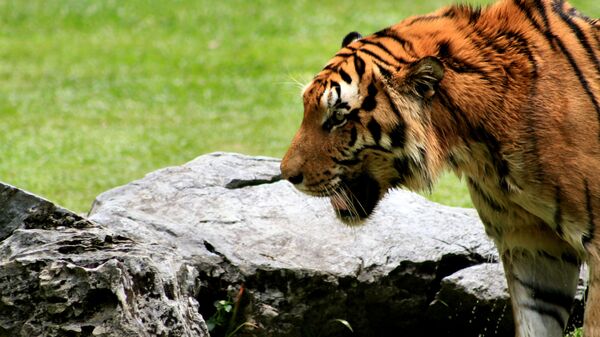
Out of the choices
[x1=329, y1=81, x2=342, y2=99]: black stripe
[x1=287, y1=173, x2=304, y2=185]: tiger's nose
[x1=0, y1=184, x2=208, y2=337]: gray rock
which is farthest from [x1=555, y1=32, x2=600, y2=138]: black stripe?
[x1=0, y1=184, x2=208, y2=337]: gray rock

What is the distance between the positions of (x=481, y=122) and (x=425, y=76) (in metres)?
0.29

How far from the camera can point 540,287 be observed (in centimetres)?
461

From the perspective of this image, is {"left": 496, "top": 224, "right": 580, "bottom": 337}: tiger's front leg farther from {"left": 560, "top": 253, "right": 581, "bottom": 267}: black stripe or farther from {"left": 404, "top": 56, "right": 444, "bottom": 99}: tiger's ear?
{"left": 404, "top": 56, "right": 444, "bottom": 99}: tiger's ear

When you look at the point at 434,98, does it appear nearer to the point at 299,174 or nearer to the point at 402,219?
the point at 299,174

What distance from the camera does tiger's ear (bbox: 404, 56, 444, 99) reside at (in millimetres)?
4016

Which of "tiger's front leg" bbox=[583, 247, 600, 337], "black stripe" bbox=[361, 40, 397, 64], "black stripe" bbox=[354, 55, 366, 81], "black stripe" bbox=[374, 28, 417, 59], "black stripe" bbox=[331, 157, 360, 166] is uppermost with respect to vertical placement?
"black stripe" bbox=[374, 28, 417, 59]

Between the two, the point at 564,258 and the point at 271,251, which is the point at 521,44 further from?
the point at 271,251

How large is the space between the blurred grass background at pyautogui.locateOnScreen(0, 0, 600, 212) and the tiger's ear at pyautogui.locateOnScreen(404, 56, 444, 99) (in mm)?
3597

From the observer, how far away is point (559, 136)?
13.3ft

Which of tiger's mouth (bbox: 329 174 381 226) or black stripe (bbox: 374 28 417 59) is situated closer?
black stripe (bbox: 374 28 417 59)

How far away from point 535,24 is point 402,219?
145 centimetres

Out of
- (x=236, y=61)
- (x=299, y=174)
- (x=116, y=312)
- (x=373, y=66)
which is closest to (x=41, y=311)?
(x=116, y=312)

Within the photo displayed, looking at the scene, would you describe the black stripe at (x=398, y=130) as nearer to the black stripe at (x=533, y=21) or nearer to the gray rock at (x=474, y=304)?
the black stripe at (x=533, y=21)

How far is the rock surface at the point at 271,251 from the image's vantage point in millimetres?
4043
